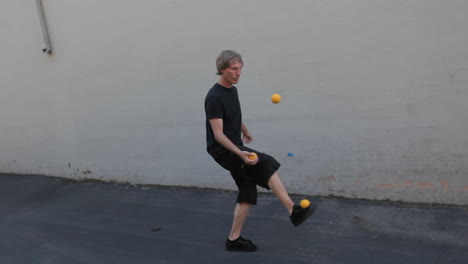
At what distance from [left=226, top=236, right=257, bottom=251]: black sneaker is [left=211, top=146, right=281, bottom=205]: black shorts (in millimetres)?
394

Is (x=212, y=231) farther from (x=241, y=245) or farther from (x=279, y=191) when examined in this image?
(x=279, y=191)

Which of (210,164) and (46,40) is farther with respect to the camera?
(46,40)

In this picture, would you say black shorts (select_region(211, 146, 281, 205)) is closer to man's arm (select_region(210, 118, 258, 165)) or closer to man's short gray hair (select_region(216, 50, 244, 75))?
man's arm (select_region(210, 118, 258, 165))

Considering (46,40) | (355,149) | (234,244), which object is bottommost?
(234,244)

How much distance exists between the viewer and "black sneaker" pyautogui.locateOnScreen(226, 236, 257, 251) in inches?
138

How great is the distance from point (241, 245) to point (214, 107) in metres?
1.21

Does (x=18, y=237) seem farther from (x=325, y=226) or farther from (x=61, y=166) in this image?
(x=325, y=226)

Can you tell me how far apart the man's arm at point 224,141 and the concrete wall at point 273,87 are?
1.67 metres

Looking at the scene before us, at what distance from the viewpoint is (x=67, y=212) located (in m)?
5.40

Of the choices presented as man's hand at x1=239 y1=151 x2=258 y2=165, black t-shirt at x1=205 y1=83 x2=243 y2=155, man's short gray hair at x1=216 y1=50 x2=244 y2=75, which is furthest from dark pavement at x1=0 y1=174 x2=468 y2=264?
man's short gray hair at x1=216 y1=50 x2=244 y2=75

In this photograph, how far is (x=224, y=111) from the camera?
3.24 m

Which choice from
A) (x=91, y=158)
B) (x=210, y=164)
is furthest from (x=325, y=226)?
(x=91, y=158)

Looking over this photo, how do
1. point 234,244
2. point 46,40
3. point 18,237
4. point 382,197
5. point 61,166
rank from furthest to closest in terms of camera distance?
point 61,166
point 46,40
point 18,237
point 382,197
point 234,244

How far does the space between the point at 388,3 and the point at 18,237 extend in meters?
4.57
